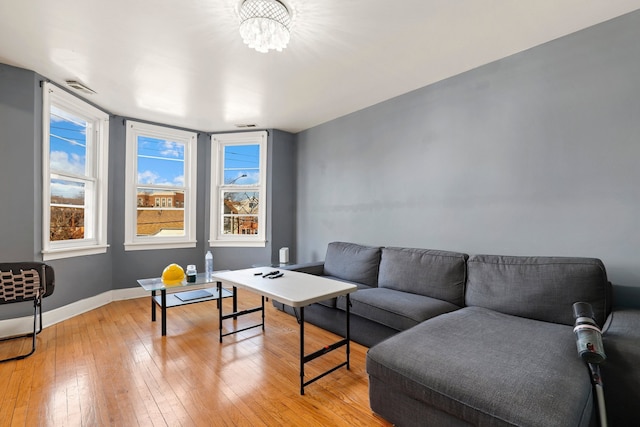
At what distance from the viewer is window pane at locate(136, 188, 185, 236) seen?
4383mm

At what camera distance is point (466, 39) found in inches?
90.3

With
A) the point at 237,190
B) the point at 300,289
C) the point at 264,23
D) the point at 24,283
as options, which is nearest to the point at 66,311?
the point at 24,283

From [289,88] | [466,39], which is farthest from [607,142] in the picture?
[289,88]

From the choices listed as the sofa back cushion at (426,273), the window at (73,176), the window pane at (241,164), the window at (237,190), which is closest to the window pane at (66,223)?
the window at (73,176)

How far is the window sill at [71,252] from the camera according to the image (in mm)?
3090

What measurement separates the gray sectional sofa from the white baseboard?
2.97m

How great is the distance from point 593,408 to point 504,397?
0.47 meters

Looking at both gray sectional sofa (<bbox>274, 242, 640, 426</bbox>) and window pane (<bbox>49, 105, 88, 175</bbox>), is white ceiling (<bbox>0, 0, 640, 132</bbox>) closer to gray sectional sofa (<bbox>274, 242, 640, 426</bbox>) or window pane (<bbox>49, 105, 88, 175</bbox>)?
window pane (<bbox>49, 105, 88, 175</bbox>)

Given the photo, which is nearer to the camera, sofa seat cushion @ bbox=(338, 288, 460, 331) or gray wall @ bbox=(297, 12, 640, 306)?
gray wall @ bbox=(297, 12, 640, 306)

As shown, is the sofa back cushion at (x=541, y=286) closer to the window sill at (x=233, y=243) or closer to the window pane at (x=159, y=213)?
the window sill at (x=233, y=243)

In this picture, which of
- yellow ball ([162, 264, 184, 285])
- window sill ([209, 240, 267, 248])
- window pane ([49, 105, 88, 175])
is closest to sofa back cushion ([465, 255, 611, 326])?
yellow ball ([162, 264, 184, 285])

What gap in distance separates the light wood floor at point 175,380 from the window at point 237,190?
1880 millimetres

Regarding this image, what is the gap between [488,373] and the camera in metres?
1.34

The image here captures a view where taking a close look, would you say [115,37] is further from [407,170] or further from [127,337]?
[407,170]
